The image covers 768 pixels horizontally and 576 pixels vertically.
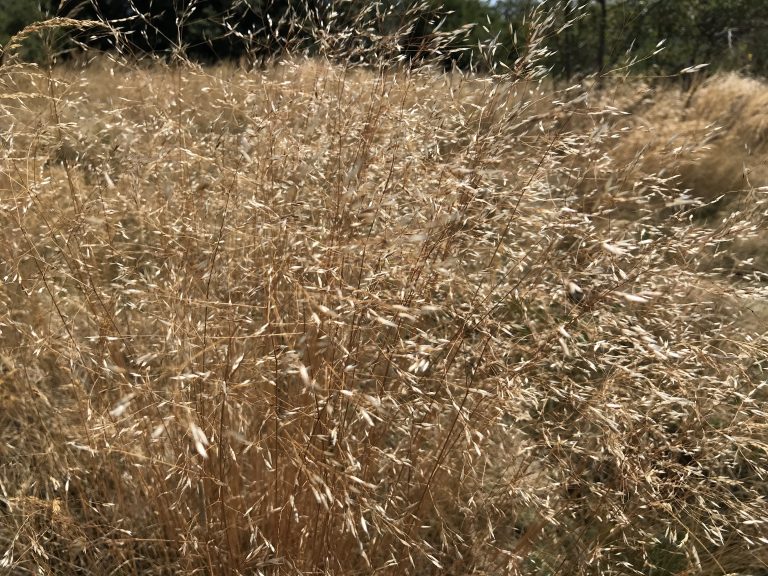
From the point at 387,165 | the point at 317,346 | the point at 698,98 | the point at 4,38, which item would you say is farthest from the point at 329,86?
the point at 4,38

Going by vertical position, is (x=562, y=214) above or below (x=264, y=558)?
above

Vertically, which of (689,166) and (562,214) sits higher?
(562,214)

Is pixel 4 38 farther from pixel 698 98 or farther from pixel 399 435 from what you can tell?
pixel 399 435

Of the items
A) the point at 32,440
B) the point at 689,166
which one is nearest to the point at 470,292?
the point at 32,440

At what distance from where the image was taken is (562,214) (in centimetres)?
174

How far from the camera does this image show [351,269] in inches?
67.0

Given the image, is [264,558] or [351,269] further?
[351,269]

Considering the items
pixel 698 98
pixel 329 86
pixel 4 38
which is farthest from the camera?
pixel 4 38

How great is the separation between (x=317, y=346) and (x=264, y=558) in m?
0.47

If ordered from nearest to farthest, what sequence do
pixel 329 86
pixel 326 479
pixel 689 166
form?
1. pixel 326 479
2. pixel 329 86
3. pixel 689 166

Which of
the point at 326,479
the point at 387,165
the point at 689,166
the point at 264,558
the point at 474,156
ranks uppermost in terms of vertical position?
the point at 474,156

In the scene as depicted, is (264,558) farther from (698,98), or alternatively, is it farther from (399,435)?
(698,98)

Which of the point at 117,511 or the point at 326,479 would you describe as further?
the point at 117,511

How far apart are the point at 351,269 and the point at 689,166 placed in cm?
399
